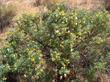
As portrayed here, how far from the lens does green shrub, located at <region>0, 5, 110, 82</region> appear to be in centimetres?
658

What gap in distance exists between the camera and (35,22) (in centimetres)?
734

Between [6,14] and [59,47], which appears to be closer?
[59,47]

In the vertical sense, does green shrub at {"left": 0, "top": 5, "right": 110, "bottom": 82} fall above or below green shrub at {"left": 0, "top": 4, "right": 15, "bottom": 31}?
above

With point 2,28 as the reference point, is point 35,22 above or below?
above

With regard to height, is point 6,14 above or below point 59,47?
below

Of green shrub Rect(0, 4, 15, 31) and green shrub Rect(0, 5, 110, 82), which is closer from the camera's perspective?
green shrub Rect(0, 5, 110, 82)

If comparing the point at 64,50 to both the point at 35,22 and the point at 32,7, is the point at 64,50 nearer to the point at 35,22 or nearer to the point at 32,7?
the point at 35,22

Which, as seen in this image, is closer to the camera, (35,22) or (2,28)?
(35,22)

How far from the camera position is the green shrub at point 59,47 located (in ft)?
21.6

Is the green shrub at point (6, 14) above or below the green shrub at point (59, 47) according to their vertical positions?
below

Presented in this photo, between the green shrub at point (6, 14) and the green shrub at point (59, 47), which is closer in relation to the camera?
the green shrub at point (59, 47)

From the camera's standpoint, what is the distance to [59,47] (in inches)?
267

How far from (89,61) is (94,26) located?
2.44 ft

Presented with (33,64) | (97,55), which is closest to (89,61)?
(97,55)
